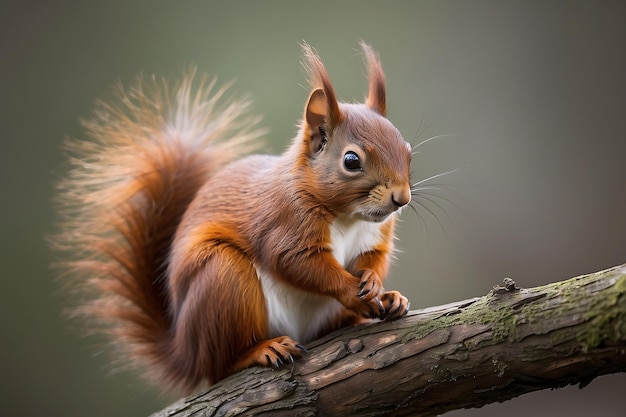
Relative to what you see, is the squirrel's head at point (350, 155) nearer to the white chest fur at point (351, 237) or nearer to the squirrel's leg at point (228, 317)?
the white chest fur at point (351, 237)

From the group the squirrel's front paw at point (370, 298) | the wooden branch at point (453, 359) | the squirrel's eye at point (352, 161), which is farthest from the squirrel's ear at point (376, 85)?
the wooden branch at point (453, 359)

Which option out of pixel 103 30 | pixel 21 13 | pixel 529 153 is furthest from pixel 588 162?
pixel 21 13

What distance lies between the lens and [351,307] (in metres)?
1.87

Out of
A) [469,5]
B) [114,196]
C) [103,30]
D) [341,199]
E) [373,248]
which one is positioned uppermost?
[103,30]

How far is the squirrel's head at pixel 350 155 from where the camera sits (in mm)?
1797

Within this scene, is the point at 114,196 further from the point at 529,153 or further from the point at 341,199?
the point at 529,153

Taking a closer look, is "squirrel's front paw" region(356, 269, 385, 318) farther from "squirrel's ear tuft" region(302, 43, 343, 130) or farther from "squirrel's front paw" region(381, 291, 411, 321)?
"squirrel's ear tuft" region(302, 43, 343, 130)

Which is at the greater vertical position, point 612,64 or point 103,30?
point 103,30

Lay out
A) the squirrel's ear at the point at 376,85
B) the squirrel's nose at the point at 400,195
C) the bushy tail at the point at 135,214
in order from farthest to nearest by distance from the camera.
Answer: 1. the bushy tail at the point at 135,214
2. the squirrel's ear at the point at 376,85
3. the squirrel's nose at the point at 400,195

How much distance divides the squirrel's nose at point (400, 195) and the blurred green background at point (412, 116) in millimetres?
1975

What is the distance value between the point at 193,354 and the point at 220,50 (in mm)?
2401

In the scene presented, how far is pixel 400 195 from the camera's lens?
1754 mm

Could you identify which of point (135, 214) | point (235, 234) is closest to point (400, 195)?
point (235, 234)

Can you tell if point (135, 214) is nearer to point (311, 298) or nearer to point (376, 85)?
point (311, 298)
